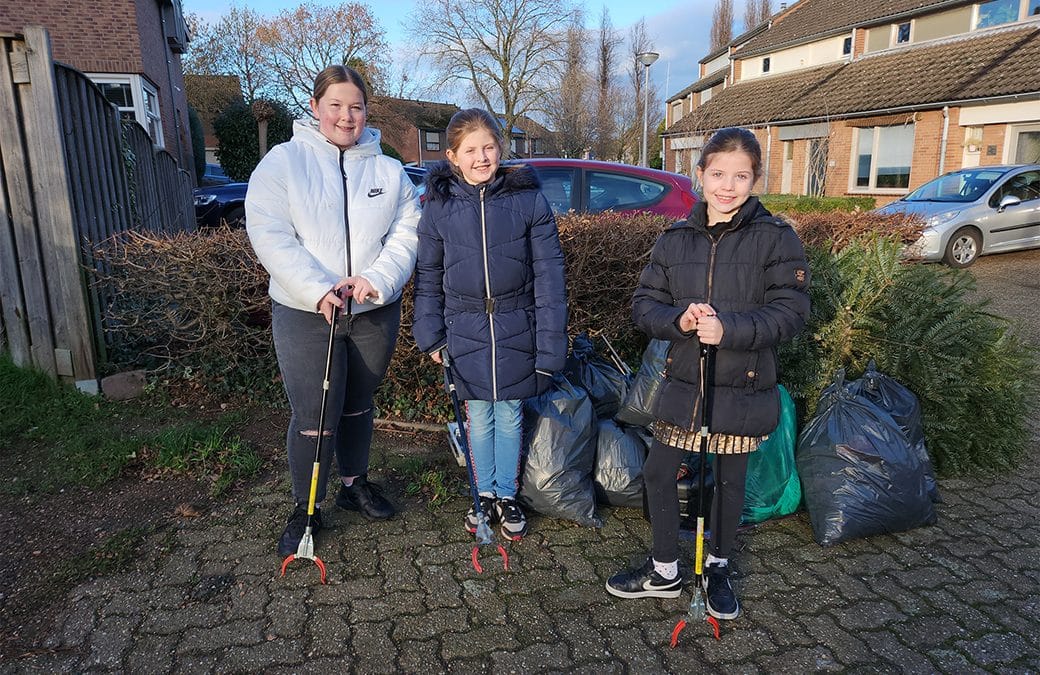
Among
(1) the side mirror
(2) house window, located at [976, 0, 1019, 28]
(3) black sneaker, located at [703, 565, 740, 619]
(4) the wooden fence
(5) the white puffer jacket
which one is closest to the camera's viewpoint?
(3) black sneaker, located at [703, 565, 740, 619]

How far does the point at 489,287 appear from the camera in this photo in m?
2.87

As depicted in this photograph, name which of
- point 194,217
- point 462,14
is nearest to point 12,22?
point 194,217

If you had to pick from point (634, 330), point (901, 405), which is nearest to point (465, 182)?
point (634, 330)

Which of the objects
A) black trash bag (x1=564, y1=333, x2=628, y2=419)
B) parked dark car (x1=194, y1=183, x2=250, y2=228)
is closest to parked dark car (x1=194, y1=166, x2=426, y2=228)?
parked dark car (x1=194, y1=183, x2=250, y2=228)

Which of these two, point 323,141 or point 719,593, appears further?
point 323,141

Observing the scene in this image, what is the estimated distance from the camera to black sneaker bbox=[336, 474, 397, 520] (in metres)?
3.23

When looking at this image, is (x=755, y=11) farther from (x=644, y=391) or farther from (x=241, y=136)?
(x=644, y=391)

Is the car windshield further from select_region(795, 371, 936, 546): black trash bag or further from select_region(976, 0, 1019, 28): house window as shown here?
select_region(795, 371, 936, 546): black trash bag

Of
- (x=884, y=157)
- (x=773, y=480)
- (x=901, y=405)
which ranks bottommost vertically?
(x=773, y=480)

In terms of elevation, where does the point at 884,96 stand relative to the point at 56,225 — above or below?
above

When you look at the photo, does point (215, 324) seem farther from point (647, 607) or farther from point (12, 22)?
point (12, 22)

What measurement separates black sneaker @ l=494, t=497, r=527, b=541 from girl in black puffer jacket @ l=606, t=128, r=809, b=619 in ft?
1.80

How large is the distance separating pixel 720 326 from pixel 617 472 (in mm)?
1167

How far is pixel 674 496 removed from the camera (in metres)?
2.66
